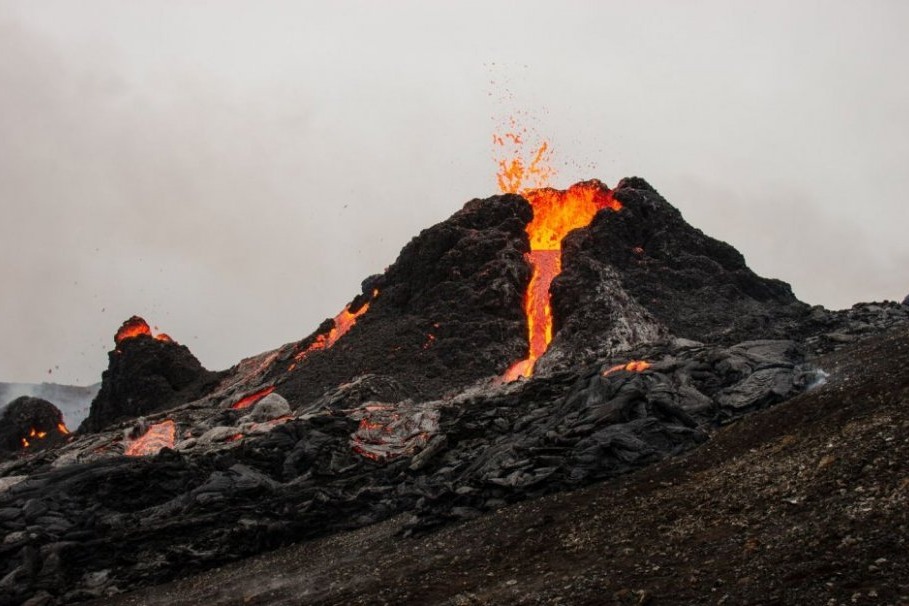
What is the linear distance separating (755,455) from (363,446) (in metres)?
25.4

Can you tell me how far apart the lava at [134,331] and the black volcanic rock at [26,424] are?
19.2 m

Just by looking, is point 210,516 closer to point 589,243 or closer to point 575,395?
point 575,395

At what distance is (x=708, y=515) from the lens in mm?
22172

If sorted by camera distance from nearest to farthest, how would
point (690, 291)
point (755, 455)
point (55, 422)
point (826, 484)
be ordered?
point (826, 484) → point (755, 455) → point (690, 291) → point (55, 422)

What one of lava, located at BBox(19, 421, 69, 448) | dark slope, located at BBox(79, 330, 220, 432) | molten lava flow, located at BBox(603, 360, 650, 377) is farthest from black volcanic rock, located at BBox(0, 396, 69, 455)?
molten lava flow, located at BBox(603, 360, 650, 377)

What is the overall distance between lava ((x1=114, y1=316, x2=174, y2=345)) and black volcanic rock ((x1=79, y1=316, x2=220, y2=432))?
370mm

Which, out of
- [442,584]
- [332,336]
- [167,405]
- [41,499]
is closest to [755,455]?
[442,584]

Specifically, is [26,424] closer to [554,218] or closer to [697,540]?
[554,218]

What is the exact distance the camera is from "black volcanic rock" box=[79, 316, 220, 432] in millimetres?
88887

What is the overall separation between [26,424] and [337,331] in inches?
2260

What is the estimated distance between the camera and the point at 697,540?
20312 mm

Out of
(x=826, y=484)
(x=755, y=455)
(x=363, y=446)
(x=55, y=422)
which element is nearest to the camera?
(x=826, y=484)

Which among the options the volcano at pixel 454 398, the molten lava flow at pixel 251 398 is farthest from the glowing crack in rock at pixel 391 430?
the molten lava flow at pixel 251 398

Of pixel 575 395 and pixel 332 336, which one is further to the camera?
pixel 332 336
